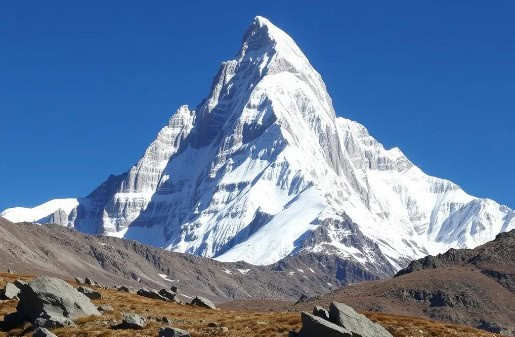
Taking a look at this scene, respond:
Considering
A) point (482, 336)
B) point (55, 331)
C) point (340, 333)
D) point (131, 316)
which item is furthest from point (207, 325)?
point (482, 336)

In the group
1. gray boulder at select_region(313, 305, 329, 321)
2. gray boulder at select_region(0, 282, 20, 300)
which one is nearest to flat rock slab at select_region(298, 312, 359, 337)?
gray boulder at select_region(313, 305, 329, 321)

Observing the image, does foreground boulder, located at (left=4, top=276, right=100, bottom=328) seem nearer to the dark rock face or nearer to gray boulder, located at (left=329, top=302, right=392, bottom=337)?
gray boulder, located at (left=329, top=302, right=392, bottom=337)

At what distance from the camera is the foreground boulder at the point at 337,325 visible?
4497 centimetres

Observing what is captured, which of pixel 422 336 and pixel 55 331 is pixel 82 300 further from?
pixel 422 336

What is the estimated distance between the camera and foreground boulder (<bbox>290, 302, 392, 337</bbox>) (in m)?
45.0

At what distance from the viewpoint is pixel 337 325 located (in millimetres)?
46062

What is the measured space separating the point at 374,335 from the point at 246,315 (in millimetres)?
17215

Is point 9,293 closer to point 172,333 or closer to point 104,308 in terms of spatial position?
point 104,308

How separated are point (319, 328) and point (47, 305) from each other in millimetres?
17385

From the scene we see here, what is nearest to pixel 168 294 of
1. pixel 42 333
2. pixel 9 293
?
pixel 9 293

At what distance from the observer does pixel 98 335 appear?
50.4 metres

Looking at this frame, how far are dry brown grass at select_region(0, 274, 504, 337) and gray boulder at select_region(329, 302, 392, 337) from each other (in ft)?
17.6

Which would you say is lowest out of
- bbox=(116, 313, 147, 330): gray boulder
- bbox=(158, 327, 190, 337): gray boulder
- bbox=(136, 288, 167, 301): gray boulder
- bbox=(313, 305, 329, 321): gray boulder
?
bbox=(158, 327, 190, 337): gray boulder

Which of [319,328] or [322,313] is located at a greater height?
[322,313]
